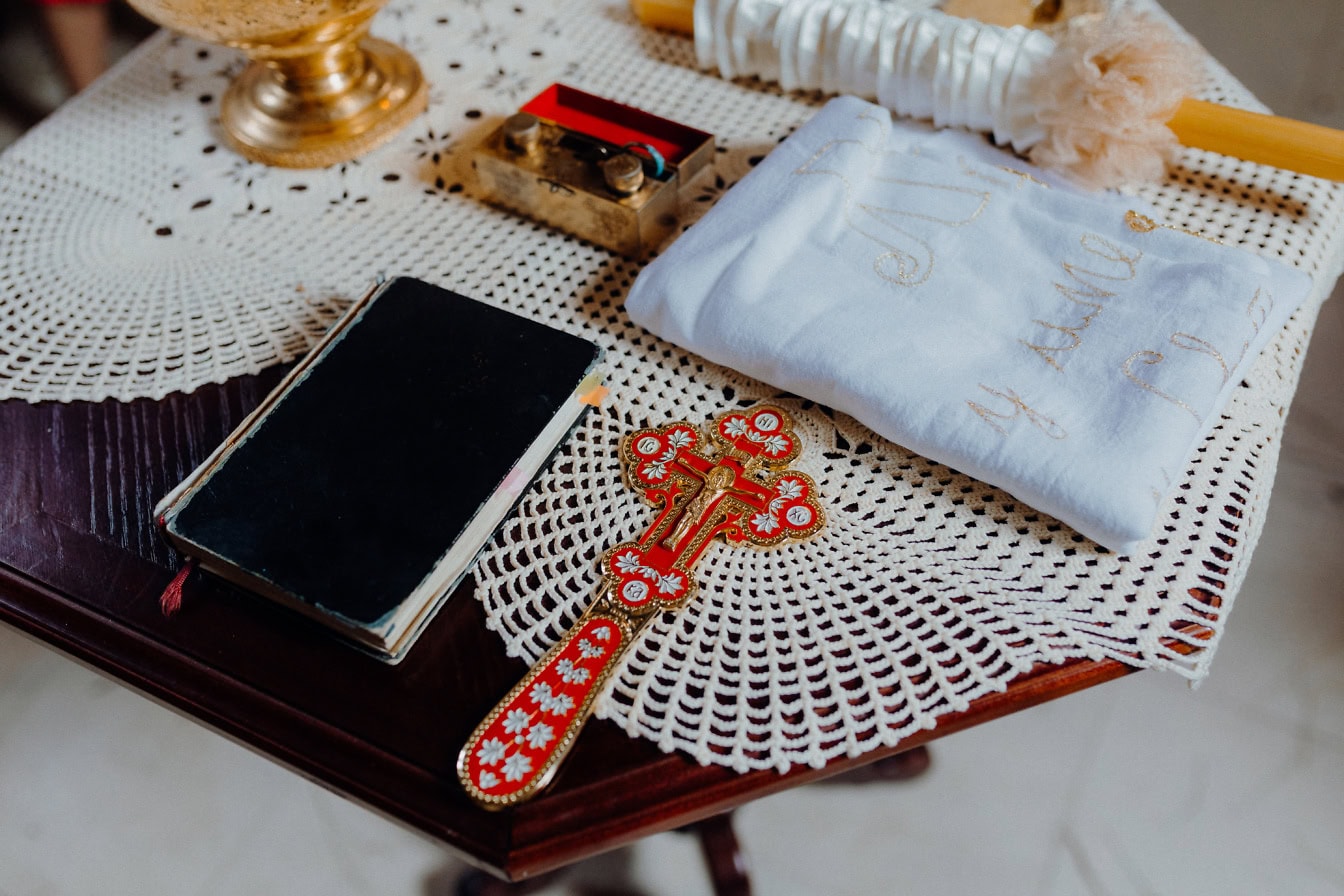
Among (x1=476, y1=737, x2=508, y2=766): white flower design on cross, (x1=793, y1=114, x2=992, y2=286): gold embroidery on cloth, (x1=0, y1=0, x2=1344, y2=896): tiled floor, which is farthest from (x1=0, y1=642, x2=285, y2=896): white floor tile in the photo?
(x1=793, y1=114, x2=992, y2=286): gold embroidery on cloth

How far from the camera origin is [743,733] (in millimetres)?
447

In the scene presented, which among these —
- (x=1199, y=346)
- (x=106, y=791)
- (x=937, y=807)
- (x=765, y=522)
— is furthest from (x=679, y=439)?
(x=106, y=791)

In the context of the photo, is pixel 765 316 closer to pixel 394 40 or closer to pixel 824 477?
pixel 824 477

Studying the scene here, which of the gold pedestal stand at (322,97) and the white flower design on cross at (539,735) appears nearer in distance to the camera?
the white flower design on cross at (539,735)

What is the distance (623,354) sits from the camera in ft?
1.97

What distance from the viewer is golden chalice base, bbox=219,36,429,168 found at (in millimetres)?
711

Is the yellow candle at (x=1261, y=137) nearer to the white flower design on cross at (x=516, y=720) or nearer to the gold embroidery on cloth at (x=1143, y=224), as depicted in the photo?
the gold embroidery on cloth at (x=1143, y=224)

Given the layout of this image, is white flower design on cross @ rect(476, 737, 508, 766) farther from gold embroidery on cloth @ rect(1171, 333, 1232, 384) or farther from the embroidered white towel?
gold embroidery on cloth @ rect(1171, 333, 1232, 384)

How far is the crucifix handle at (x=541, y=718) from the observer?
1.42 ft

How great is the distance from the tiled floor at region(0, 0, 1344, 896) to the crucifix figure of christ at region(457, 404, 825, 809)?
46cm

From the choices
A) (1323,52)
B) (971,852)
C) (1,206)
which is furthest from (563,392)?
(1323,52)

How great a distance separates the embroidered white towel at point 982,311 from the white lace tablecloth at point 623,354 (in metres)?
0.03

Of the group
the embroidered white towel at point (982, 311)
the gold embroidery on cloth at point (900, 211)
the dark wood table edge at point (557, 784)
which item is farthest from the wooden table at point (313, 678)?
the gold embroidery on cloth at point (900, 211)

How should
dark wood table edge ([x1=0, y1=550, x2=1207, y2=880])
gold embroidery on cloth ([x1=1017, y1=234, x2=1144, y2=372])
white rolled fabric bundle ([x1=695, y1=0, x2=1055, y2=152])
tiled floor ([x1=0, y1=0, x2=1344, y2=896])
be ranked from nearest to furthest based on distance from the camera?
dark wood table edge ([x1=0, y1=550, x2=1207, y2=880])
gold embroidery on cloth ([x1=1017, y1=234, x2=1144, y2=372])
white rolled fabric bundle ([x1=695, y1=0, x2=1055, y2=152])
tiled floor ([x1=0, y1=0, x2=1344, y2=896])
